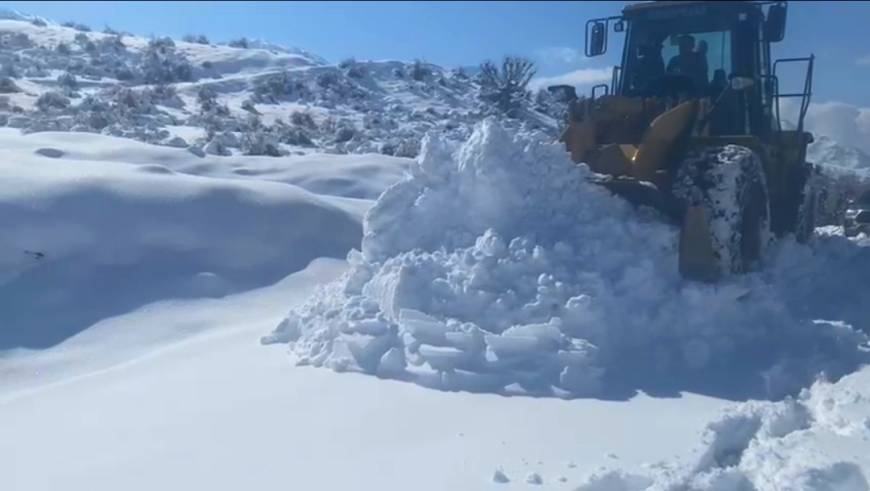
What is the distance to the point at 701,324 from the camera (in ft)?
24.9

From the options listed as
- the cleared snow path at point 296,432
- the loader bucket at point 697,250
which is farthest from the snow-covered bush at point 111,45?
the loader bucket at point 697,250

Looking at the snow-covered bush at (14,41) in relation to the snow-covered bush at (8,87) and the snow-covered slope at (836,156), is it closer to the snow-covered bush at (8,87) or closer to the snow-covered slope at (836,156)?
the snow-covered bush at (8,87)

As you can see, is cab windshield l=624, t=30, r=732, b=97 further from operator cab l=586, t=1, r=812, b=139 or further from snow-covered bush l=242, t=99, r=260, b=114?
snow-covered bush l=242, t=99, r=260, b=114

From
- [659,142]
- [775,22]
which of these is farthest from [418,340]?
[775,22]

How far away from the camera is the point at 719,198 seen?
28.0ft

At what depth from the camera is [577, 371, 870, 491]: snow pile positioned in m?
5.01

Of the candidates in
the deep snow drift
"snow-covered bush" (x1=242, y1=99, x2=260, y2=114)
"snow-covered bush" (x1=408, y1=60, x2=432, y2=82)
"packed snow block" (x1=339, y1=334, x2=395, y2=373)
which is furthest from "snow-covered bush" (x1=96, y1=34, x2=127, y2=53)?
"packed snow block" (x1=339, y1=334, x2=395, y2=373)

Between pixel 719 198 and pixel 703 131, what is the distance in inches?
50.0

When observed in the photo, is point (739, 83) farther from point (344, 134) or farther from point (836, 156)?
point (344, 134)

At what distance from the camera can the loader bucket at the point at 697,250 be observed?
8273 millimetres

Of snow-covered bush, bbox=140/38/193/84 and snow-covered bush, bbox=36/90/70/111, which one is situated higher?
snow-covered bush, bbox=140/38/193/84

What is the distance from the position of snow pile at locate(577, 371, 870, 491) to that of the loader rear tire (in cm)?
190

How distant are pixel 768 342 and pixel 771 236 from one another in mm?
3178

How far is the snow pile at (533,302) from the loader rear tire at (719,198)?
0.62ft
